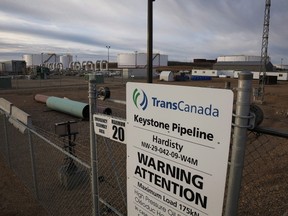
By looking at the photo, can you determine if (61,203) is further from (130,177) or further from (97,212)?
(130,177)

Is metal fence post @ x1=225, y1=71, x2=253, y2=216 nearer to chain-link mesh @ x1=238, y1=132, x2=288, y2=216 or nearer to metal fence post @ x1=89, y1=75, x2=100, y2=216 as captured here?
metal fence post @ x1=89, y1=75, x2=100, y2=216

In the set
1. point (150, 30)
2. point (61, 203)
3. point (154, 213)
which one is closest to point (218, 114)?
point (154, 213)

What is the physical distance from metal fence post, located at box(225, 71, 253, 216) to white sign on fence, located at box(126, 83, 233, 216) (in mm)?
71

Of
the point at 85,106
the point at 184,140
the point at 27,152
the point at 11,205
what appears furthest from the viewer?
the point at 85,106

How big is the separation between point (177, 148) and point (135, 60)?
363 ft

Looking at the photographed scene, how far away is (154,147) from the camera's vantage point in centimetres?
244

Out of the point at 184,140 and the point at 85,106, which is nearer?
the point at 184,140

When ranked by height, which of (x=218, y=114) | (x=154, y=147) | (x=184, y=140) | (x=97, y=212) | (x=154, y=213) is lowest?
(x=97, y=212)

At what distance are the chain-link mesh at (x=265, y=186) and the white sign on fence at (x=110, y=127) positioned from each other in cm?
198

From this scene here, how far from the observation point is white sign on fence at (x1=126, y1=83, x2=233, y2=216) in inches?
74.3

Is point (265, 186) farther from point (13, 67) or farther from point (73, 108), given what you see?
point (13, 67)

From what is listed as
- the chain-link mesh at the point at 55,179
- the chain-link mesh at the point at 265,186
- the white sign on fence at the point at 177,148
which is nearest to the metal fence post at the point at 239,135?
the white sign on fence at the point at 177,148

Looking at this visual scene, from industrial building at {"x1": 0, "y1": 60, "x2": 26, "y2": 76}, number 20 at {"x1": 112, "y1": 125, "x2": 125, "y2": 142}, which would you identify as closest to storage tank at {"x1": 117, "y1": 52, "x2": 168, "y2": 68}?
industrial building at {"x1": 0, "y1": 60, "x2": 26, "y2": 76}

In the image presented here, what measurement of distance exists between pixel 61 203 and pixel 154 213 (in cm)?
350
